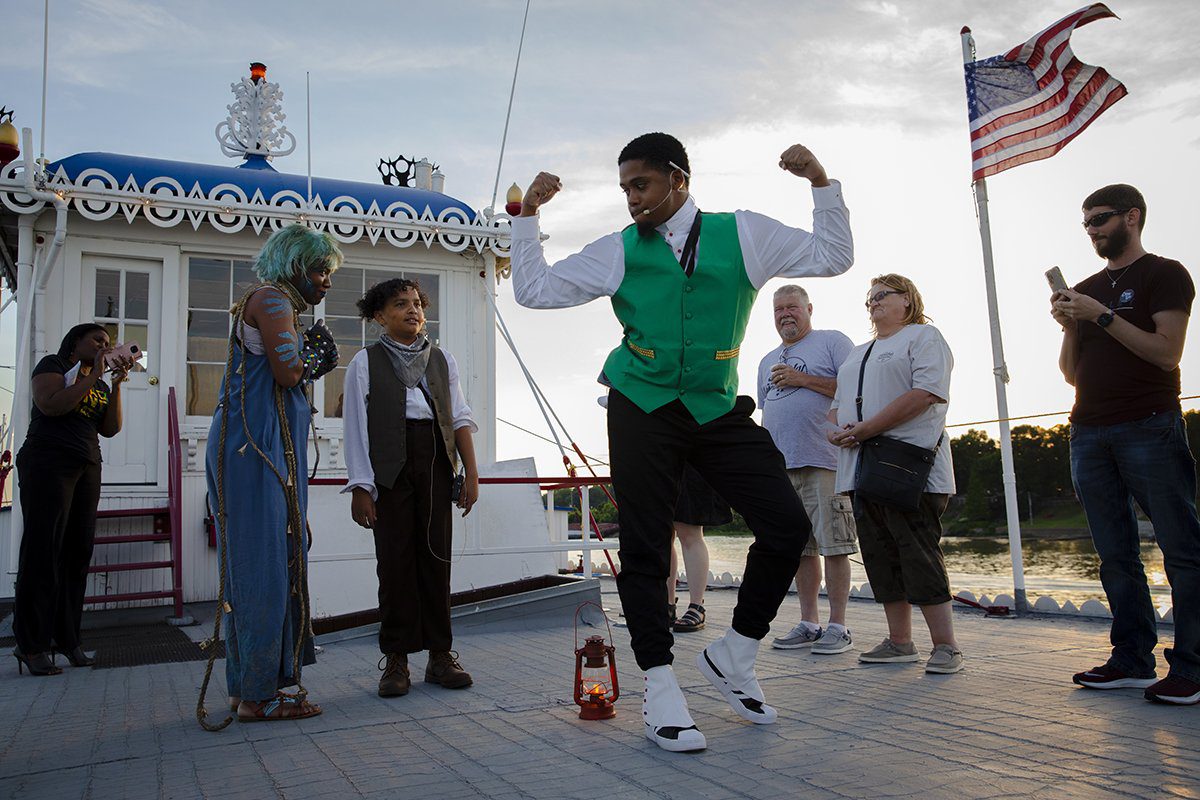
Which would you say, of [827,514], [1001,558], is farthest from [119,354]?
[1001,558]

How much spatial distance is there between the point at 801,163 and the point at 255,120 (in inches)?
295

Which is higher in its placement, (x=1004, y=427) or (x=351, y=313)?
(x=351, y=313)

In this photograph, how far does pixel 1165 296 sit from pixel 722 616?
3.51 metres

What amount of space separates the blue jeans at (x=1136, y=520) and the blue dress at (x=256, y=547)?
2942mm

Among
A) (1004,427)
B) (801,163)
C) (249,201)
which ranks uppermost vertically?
(249,201)

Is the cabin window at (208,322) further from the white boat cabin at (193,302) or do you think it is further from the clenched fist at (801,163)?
the clenched fist at (801,163)

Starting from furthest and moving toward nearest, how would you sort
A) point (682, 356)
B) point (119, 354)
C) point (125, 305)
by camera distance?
point (125, 305)
point (119, 354)
point (682, 356)

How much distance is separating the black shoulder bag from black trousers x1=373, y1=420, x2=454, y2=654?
1802 mm

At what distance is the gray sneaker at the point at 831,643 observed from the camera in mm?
4281

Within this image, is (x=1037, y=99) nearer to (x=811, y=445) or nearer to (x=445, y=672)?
(x=811, y=445)

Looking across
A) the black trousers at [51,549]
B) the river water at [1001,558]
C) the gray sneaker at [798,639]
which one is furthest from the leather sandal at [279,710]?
the river water at [1001,558]

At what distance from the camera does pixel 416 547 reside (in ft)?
12.7

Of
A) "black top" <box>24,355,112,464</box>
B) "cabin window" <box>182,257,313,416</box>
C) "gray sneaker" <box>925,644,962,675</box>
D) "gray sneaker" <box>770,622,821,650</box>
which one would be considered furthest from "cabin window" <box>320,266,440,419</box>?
"gray sneaker" <box>925,644,962,675</box>

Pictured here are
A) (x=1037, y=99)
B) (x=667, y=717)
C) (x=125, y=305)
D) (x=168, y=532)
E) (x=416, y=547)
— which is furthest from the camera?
(x=125, y=305)
